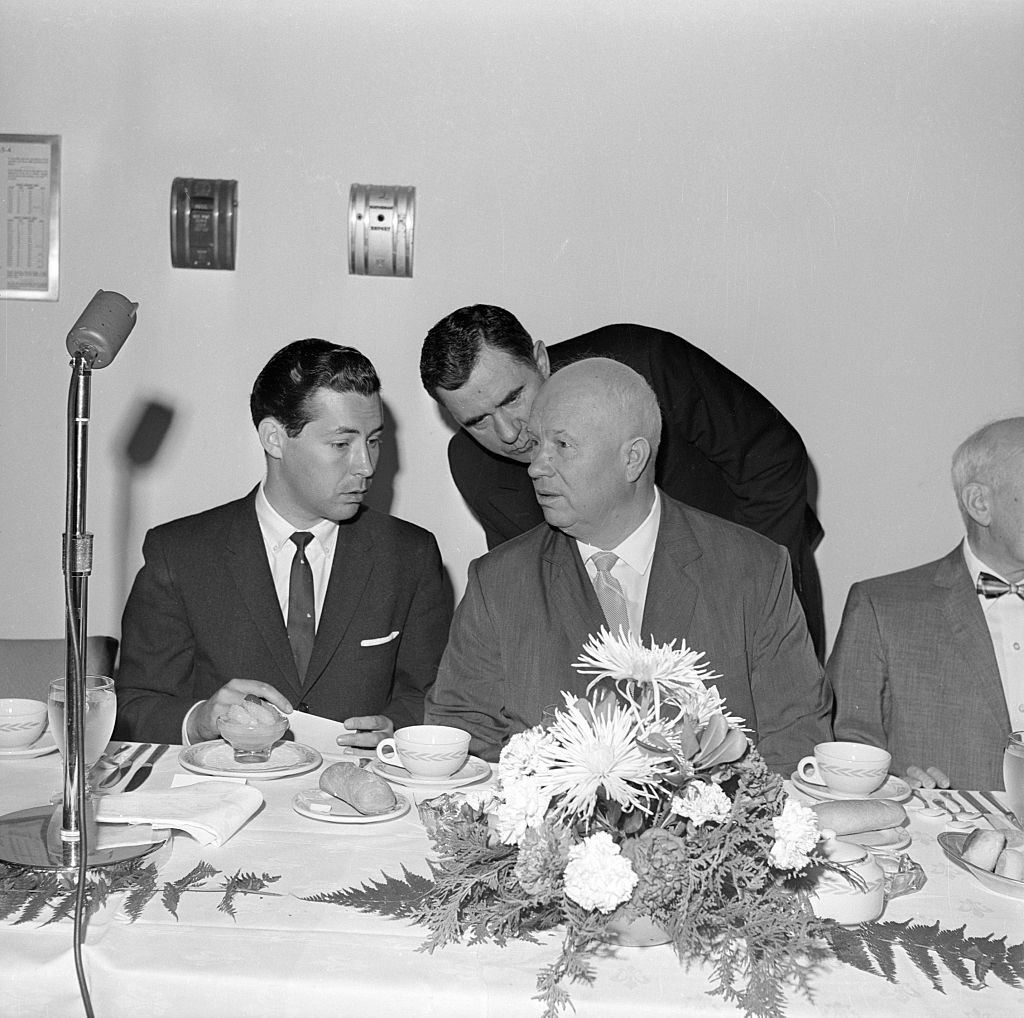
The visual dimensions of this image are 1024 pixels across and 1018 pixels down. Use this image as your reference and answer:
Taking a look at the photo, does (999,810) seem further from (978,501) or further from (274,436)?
(274,436)

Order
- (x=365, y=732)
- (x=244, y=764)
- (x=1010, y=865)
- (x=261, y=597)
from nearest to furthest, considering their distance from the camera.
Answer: (x=1010, y=865)
(x=244, y=764)
(x=365, y=732)
(x=261, y=597)

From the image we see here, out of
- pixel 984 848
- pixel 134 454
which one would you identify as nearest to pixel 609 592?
pixel 984 848

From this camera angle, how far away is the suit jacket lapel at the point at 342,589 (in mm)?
3184

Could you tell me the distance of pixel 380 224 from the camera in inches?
157

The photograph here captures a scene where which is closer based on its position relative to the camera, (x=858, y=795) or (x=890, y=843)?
(x=890, y=843)

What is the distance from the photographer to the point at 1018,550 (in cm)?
280

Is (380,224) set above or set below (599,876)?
above

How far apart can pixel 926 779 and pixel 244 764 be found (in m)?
1.24

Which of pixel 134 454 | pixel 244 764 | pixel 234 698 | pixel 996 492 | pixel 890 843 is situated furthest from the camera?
pixel 134 454

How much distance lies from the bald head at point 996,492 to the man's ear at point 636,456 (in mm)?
708

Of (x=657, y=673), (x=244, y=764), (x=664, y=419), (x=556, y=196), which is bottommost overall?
(x=244, y=764)

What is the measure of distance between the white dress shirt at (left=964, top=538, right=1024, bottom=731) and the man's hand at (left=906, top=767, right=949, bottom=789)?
0.53 meters

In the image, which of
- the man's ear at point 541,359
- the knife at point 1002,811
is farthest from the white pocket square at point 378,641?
the knife at point 1002,811

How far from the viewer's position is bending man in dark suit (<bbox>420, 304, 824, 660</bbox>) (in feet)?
11.0
